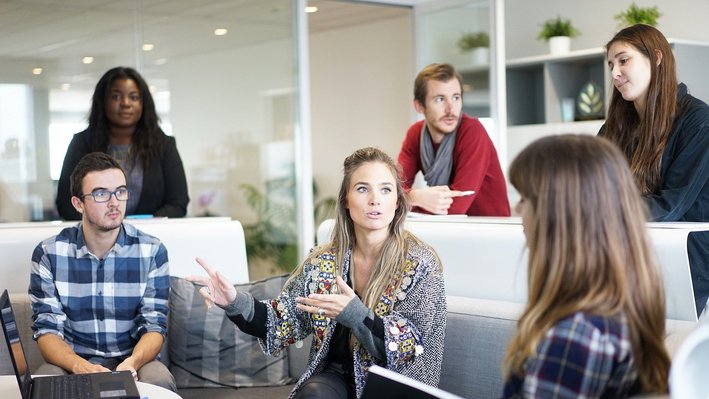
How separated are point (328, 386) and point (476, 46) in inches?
164

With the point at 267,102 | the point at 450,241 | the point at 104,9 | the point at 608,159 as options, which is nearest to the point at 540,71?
the point at 267,102

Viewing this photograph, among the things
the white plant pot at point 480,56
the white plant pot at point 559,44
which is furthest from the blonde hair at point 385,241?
the white plant pot at point 559,44

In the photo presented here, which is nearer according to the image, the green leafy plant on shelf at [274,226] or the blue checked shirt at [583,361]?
the blue checked shirt at [583,361]

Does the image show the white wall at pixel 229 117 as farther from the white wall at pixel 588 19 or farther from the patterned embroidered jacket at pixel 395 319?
the patterned embroidered jacket at pixel 395 319

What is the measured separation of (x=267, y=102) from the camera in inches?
223

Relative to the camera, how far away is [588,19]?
6414 millimetres

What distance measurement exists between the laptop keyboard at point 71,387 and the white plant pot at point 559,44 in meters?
4.54

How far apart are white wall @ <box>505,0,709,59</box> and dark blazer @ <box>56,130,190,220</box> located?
11.4ft

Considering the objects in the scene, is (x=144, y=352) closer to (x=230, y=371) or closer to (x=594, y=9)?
(x=230, y=371)

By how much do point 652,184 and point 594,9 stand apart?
4.21 metres

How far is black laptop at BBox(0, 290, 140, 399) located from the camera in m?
2.09

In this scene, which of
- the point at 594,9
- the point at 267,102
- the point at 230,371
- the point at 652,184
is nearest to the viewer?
the point at 652,184

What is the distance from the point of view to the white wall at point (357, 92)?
320 inches

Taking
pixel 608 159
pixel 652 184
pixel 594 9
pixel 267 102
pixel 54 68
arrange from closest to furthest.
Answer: pixel 608 159
pixel 652 184
pixel 54 68
pixel 267 102
pixel 594 9
